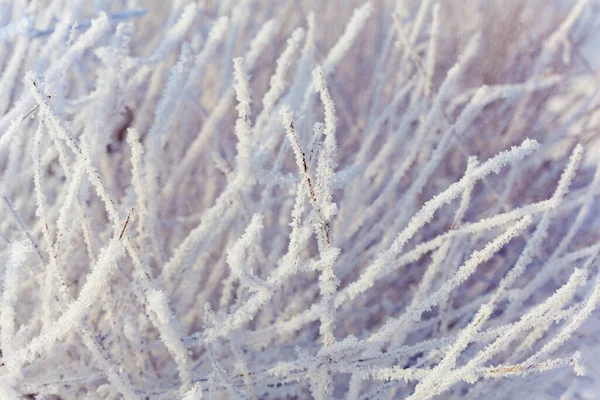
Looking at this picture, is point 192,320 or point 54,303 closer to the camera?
point 54,303

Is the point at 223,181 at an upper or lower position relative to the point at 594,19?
lower

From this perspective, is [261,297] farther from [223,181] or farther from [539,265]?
[539,265]

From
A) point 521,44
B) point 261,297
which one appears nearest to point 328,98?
point 261,297

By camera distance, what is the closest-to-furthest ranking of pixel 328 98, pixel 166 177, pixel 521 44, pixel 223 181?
pixel 328 98
pixel 166 177
pixel 223 181
pixel 521 44

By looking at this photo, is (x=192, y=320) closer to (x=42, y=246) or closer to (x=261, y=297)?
(x=42, y=246)

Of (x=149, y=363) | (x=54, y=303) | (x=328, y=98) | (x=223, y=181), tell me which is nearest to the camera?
(x=328, y=98)

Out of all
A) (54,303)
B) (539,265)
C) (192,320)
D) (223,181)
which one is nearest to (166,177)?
(223,181)

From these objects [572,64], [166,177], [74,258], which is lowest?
[74,258]
